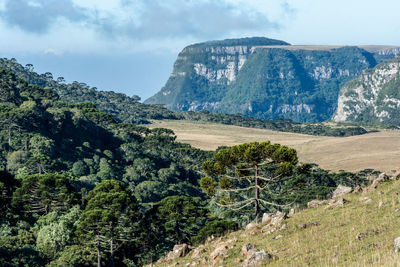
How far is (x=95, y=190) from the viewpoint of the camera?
51.2 metres

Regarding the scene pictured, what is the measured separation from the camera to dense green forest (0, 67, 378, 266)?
40625 millimetres

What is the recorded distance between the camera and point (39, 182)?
52719 millimetres

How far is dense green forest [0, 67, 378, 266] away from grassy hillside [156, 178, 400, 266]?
12.8 meters

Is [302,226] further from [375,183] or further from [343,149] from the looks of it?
[343,149]

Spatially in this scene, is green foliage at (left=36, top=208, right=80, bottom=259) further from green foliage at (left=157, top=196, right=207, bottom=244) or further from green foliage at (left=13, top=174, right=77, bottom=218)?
green foliage at (left=157, top=196, right=207, bottom=244)

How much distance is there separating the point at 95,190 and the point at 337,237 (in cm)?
3649

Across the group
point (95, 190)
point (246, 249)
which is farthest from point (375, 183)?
point (95, 190)

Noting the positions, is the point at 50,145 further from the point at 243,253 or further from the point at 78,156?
the point at 243,253

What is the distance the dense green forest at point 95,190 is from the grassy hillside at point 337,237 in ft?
41.9

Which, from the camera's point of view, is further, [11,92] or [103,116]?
[103,116]

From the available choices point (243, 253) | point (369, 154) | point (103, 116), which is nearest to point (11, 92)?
point (103, 116)

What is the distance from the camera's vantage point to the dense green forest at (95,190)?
40.6 meters

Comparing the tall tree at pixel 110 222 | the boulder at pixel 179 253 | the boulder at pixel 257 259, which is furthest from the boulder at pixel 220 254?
the tall tree at pixel 110 222

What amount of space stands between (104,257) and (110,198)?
607 cm
